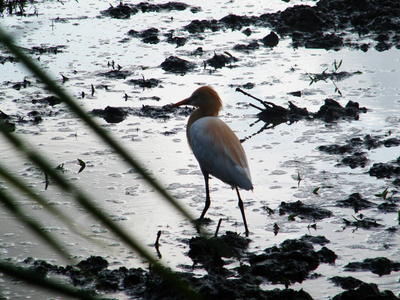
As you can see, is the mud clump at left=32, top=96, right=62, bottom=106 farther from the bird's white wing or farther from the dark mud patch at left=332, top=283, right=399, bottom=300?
the dark mud patch at left=332, top=283, right=399, bottom=300

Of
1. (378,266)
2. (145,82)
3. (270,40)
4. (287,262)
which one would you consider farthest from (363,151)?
(270,40)

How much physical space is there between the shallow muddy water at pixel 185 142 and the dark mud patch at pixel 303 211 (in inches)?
2.1

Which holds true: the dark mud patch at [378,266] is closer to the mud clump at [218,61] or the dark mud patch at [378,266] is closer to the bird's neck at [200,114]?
the bird's neck at [200,114]

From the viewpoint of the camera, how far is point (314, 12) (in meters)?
11.8

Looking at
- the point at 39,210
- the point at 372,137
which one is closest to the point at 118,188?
the point at 39,210

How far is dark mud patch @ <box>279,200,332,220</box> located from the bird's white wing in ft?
1.97

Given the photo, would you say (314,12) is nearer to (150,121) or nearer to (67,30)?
(67,30)

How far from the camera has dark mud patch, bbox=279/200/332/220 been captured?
4743 millimetres

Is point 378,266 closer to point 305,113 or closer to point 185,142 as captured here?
point 185,142

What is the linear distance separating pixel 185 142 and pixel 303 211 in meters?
2.15

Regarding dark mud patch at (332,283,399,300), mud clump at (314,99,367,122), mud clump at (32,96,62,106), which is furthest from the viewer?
mud clump at (32,96,62,106)

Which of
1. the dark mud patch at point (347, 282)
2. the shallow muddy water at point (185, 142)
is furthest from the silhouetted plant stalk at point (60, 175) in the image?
the dark mud patch at point (347, 282)

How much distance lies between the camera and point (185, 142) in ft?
21.4

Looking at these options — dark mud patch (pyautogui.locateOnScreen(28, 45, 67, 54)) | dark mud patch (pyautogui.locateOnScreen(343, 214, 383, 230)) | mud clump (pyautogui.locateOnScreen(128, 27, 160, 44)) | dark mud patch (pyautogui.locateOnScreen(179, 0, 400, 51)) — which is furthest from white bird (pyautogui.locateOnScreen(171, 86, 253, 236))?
dark mud patch (pyautogui.locateOnScreen(179, 0, 400, 51))
